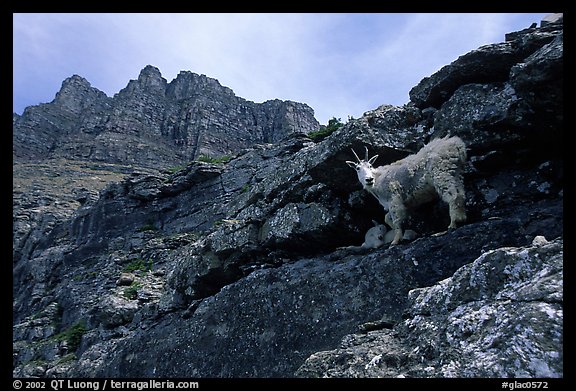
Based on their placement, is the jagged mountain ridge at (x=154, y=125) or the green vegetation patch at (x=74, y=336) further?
the jagged mountain ridge at (x=154, y=125)

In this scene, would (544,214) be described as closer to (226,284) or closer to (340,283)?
(340,283)

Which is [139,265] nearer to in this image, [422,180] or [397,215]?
[397,215]

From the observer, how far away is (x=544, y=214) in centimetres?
1057

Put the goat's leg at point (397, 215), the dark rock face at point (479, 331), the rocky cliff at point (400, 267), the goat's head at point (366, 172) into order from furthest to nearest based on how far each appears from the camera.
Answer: the goat's head at point (366, 172) < the goat's leg at point (397, 215) < the rocky cliff at point (400, 267) < the dark rock face at point (479, 331)

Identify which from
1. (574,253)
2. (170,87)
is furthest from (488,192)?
(170,87)

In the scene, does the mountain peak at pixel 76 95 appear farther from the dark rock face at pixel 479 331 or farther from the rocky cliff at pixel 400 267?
the dark rock face at pixel 479 331

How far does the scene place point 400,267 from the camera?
11844 mm

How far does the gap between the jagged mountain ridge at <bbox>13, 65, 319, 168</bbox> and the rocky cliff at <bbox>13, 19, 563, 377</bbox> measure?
93.5m

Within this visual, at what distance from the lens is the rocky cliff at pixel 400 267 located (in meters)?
6.95

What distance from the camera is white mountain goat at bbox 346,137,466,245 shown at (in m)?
12.0

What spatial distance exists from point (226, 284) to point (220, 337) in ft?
12.0

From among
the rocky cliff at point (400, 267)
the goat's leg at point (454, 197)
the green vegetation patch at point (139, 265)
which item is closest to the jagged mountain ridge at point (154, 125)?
the green vegetation patch at point (139, 265)

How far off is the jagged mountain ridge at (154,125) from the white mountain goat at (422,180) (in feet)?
318
